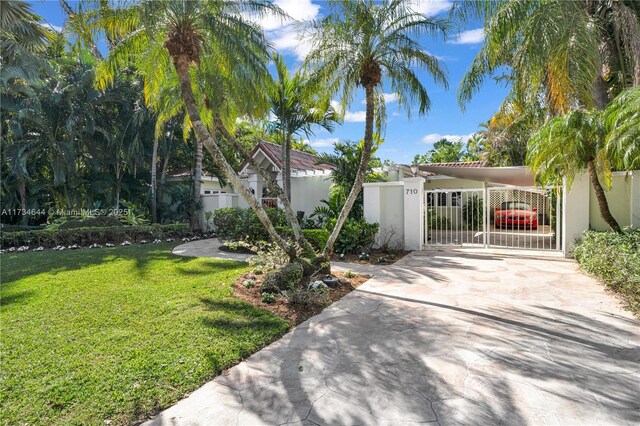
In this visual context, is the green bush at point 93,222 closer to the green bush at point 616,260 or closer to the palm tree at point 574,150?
the palm tree at point 574,150

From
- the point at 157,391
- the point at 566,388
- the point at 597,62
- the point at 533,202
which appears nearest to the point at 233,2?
the point at 157,391

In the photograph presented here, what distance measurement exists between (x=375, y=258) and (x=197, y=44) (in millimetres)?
8287

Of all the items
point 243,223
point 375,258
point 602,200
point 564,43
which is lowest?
point 375,258

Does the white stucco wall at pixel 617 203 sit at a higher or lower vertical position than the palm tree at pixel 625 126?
lower

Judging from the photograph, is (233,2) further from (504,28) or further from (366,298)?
(504,28)

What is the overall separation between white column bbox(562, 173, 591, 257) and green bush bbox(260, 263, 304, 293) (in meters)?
9.38

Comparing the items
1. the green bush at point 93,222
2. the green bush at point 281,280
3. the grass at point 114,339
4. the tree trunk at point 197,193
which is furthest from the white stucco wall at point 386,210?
the green bush at point 93,222

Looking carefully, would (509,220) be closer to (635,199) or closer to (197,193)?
(635,199)

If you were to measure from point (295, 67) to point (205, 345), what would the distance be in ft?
27.9

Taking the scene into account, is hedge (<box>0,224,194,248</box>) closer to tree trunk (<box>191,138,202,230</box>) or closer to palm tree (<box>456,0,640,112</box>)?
tree trunk (<box>191,138,202,230</box>)

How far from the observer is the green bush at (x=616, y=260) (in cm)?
646

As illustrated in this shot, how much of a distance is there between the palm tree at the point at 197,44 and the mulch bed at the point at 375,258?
3.73m

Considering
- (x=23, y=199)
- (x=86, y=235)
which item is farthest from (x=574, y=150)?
(x=23, y=199)

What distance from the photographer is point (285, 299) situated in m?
7.07
